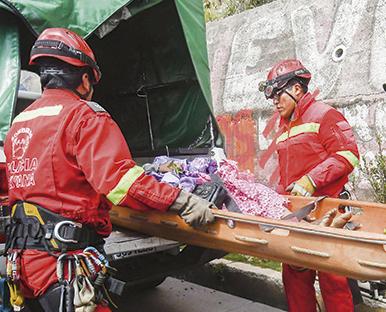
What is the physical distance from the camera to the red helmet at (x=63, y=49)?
2125mm

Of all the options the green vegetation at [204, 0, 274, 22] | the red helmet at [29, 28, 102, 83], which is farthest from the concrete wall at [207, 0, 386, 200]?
the red helmet at [29, 28, 102, 83]

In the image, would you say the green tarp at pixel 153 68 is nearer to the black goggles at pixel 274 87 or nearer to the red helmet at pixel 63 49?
the black goggles at pixel 274 87

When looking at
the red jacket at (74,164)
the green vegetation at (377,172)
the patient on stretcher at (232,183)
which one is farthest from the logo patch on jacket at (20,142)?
the green vegetation at (377,172)

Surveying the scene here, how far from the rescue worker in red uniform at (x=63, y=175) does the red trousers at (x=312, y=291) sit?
3.94 ft

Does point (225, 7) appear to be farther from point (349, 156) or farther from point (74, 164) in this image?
point (74, 164)

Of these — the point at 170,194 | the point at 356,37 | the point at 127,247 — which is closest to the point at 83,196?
the point at 170,194

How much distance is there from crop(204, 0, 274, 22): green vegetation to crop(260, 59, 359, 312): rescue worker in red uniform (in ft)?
19.8

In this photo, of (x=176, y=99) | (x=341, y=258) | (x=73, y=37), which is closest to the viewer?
(x=341, y=258)

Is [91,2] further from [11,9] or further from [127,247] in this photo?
[127,247]

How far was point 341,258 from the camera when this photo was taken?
1.97 m

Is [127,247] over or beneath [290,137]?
beneath

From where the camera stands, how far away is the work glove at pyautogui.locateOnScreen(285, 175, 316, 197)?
3.05 metres

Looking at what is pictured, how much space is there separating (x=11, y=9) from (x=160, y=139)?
2.35 m

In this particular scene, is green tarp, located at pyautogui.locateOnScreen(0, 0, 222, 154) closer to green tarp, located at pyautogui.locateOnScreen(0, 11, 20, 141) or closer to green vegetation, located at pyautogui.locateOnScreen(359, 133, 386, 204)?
green tarp, located at pyautogui.locateOnScreen(0, 11, 20, 141)
